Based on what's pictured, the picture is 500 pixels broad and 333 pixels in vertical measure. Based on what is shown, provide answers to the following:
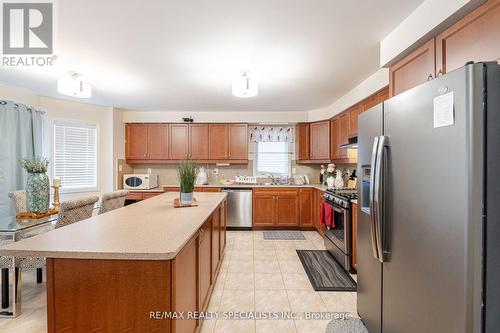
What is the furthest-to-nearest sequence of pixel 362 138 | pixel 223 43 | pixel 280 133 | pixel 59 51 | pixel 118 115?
1. pixel 280 133
2. pixel 118 115
3. pixel 59 51
4. pixel 223 43
5. pixel 362 138

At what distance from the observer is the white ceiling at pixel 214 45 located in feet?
5.69

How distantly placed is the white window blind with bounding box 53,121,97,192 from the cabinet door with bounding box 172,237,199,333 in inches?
156

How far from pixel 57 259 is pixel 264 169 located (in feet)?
14.4

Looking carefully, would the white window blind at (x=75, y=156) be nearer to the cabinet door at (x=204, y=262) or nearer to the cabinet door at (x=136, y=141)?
the cabinet door at (x=136, y=141)

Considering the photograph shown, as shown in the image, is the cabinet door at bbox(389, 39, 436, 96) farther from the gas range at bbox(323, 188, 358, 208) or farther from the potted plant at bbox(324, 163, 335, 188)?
the potted plant at bbox(324, 163, 335, 188)

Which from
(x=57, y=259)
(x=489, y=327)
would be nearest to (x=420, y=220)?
(x=489, y=327)

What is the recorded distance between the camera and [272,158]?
5.30 metres

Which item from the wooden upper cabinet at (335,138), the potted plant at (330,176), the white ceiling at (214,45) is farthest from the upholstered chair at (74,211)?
the wooden upper cabinet at (335,138)

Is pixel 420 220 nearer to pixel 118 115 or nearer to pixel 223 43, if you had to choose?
pixel 223 43

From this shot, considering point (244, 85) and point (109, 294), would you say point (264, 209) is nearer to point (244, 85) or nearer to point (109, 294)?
point (244, 85)

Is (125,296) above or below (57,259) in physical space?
below

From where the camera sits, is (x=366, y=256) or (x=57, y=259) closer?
(x=57, y=259)

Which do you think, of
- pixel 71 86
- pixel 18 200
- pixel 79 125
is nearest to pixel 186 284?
pixel 71 86

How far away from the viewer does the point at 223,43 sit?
219 cm
